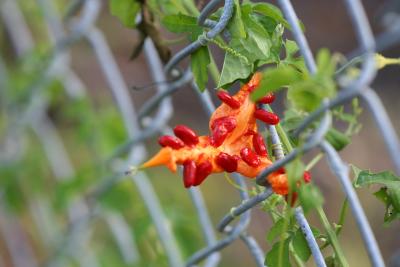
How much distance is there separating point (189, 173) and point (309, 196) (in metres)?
0.09

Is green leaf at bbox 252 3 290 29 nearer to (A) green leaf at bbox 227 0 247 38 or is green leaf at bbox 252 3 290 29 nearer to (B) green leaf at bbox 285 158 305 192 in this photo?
(A) green leaf at bbox 227 0 247 38

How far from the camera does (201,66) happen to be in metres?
0.67

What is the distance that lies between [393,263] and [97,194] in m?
0.66

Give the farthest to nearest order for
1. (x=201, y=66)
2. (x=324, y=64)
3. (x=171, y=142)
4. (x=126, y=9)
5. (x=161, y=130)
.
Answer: (x=161, y=130), (x=126, y=9), (x=201, y=66), (x=171, y=142), (x=324, y=64)

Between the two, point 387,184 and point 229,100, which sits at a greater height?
point 229,100

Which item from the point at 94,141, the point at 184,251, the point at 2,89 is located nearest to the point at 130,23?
the point at 184,251

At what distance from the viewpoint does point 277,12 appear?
1.99 feet

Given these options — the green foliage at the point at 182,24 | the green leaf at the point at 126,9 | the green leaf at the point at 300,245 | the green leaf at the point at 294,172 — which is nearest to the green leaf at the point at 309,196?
the green leaf at the point at 294,172

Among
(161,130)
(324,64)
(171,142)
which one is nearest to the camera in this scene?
(324,64)

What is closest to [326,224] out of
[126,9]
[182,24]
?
[182,24]

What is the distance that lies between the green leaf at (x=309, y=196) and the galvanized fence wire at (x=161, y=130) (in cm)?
2

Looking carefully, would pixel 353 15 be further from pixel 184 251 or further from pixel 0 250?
pixel 0 250

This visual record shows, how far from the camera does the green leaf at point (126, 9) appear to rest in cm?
82

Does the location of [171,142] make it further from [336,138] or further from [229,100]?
[336,138]
